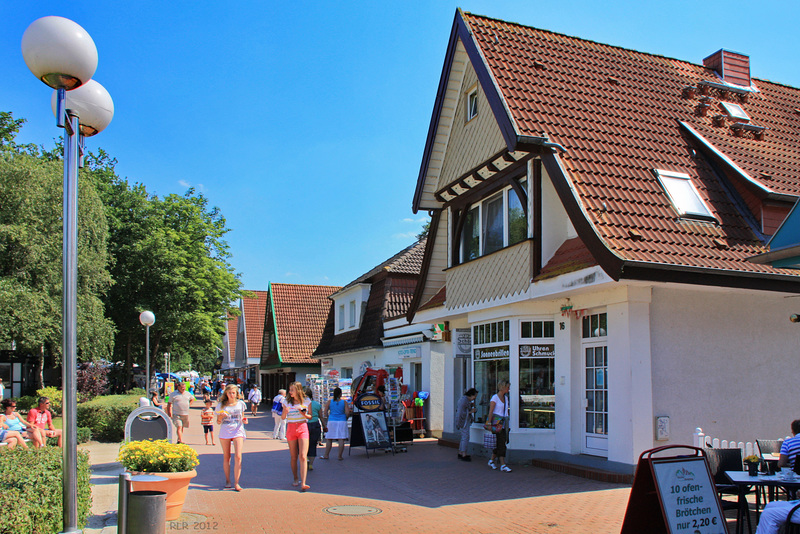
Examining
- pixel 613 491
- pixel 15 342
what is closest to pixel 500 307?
pixel 613 491

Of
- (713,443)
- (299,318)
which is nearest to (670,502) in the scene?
(713,443)

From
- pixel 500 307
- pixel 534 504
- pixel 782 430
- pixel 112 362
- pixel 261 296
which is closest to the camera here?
pixel 534 504

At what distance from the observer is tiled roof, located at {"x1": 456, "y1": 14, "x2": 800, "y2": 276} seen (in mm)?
11297

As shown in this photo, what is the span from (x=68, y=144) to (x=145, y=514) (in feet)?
11.7

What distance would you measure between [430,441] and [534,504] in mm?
9831

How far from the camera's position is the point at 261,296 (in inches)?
1981

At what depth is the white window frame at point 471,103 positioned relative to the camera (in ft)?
51.2

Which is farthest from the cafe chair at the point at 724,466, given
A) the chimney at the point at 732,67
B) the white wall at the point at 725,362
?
the chimney at the point at 732,67

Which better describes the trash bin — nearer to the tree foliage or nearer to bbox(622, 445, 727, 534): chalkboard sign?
bbox(622, 445, 727, 534): chalkboard sign

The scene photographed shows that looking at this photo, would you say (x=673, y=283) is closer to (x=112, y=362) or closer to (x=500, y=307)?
(x=500, y=307)

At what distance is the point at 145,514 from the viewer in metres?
6.61

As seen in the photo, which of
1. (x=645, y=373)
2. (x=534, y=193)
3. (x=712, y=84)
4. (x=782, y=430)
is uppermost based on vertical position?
(x=712, y=84)

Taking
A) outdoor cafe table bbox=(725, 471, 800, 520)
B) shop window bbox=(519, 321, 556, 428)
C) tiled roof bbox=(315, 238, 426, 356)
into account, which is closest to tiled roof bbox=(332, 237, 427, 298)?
tiled roof bbox=(315, 238, 426, 356)

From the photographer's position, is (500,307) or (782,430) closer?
(782,430)
